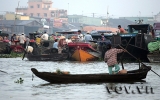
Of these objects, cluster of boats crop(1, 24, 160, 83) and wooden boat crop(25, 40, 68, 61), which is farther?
wooden boat crop(25, 40, 68, 61)

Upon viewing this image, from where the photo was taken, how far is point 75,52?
2752 cm

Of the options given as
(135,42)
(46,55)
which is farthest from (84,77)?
(46,55)

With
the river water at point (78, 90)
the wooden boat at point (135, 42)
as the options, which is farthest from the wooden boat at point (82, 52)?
the river water at point (78, 90)

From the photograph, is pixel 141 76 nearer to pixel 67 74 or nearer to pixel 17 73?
pixel 67 74

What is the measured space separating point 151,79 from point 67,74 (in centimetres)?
378

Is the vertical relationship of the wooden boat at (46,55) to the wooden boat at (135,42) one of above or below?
below

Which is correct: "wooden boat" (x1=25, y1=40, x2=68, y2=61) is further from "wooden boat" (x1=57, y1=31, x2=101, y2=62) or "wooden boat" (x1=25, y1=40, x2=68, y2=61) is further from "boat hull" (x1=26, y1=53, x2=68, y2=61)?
"wooden boat" (x1=57, y1=31, x2=101, y2=62)

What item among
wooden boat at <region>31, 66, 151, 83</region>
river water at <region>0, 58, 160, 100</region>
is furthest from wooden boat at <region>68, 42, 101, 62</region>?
wooden boat at <region>31, 66, 151, 83</region>

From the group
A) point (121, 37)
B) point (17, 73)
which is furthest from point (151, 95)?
point (121, 37)

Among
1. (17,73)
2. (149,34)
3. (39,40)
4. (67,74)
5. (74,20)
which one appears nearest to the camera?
(67,74)

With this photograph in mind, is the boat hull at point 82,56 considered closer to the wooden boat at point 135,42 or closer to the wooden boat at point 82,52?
the wooden boat at point 82,52

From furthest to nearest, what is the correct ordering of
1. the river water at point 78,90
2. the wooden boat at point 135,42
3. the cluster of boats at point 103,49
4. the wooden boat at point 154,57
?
1. the cluster of boats at point 103,49
2. the wooden boat at point 135,42
3. the wooden boat at point 154,57
4. the river water at point 78,90

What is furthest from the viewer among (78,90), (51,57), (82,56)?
(51,57)

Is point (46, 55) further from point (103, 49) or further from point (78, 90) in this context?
point (78, 90)
